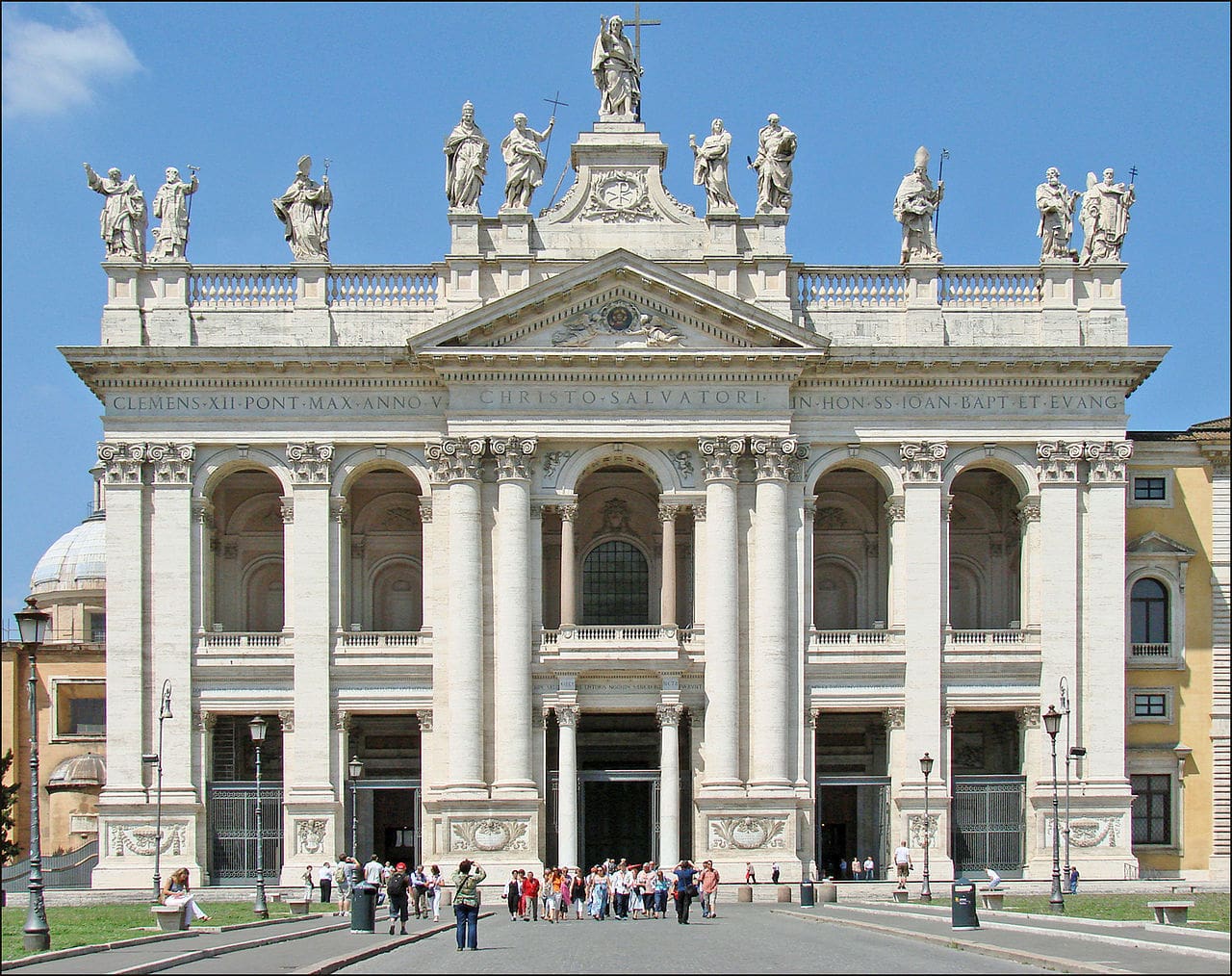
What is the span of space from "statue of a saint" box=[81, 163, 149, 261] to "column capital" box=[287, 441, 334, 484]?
8.04 meters

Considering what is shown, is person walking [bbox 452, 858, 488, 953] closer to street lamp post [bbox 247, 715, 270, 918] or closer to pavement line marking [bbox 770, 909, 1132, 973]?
pavement line marking [bbox 770, 909, 1132, 973]

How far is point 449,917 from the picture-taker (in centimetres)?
5219

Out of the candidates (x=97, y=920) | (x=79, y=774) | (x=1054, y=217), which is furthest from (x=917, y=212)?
(x=79, y=774)

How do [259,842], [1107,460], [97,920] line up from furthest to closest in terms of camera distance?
[1107,460]
[259,842]
[97,920]

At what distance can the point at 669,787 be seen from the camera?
60.4 m

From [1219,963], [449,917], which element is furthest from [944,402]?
[1219,963]

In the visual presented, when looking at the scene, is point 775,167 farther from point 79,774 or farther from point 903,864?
point 79,774

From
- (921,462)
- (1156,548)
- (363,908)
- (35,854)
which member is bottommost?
(363,908)

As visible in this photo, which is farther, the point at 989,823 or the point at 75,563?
the point at 75,563

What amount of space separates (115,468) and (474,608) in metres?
12.1

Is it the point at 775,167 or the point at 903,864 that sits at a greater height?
the point at 775,167

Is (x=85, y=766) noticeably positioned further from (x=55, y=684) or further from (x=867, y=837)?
(x=867, y=837)

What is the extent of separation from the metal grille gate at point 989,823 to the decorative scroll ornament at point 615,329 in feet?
54.5

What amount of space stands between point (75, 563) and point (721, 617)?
5129cm
